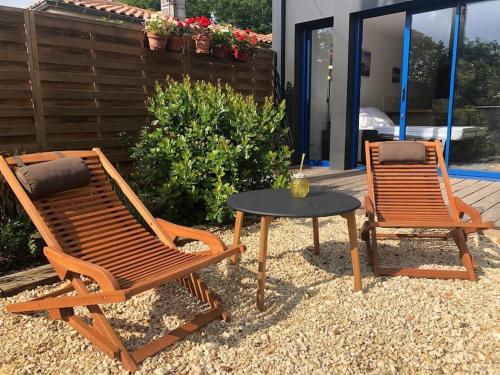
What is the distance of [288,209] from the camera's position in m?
2.49

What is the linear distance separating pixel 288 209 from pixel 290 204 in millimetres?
159

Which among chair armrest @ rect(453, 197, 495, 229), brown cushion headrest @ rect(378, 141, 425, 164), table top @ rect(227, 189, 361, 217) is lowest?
chair armrest @ rect(453, 197, 495, 229)

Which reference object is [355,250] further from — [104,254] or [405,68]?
[405,68]

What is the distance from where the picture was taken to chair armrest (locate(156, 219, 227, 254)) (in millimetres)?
2281

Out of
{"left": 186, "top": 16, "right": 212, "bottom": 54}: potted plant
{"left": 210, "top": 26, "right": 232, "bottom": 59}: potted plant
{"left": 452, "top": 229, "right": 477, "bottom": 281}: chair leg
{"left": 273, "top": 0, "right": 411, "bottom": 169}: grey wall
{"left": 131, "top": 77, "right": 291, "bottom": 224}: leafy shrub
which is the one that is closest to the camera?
{"left": 452, "top": 229, "right": 477, "bottom": 281}: chair leg

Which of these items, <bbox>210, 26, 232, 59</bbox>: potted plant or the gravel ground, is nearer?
the gravel ground

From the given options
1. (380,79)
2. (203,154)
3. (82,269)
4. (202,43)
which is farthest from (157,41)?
(380,79)

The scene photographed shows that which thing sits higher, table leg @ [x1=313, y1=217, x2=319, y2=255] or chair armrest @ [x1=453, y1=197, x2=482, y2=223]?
chair armrest @ [x1=453, y1=197, x2=482, y2=223]

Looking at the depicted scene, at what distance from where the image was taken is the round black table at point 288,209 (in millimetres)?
2412

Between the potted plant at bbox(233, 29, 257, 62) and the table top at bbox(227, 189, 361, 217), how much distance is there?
152 inches

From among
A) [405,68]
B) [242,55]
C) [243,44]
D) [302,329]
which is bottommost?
[302,329]

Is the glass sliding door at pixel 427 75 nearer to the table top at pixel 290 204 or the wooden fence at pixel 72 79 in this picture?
the wooden fence at pixel 72 79

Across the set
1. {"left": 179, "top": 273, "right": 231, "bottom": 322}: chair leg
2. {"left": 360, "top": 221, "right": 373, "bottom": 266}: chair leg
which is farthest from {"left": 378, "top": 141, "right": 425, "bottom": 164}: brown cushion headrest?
{"left": 179, "top": 273, "right": 231, "bottom": 322}: chair leg

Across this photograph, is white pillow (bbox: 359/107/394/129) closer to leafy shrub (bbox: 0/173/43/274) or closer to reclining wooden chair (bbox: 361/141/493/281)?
reclining wooden chair (bbox: 361/141/493/281)
